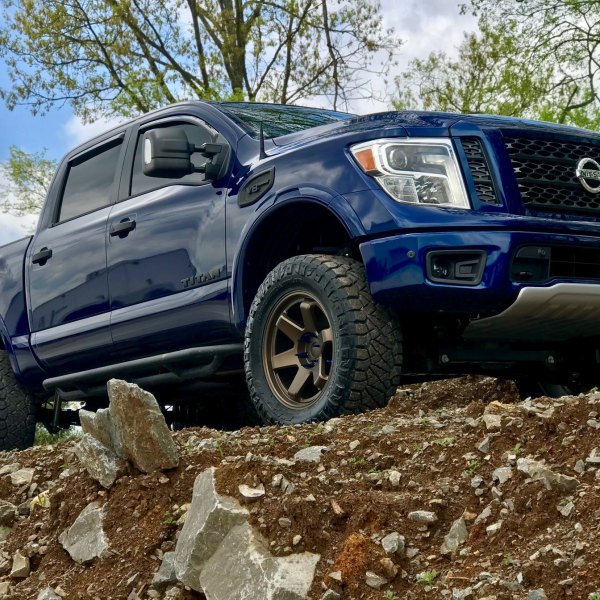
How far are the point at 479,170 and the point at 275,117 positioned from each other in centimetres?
193

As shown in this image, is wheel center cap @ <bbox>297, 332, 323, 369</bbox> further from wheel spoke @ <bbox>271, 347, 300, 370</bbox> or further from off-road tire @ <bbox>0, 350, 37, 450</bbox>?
off-road tire @ <bbox>0, 350, 37, 450</bbox>

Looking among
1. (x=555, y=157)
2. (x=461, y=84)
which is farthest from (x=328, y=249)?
(x=461, y=84)

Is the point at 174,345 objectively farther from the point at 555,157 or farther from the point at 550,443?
the point at 550,443

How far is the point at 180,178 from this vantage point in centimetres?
669

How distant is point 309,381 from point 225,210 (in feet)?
3.65

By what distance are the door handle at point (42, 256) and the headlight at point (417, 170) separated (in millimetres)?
3038

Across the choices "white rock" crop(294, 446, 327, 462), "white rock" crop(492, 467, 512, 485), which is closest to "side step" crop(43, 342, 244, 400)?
"white rock" crop(294, 446, 327, 462)

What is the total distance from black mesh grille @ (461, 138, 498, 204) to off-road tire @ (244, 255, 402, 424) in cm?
67

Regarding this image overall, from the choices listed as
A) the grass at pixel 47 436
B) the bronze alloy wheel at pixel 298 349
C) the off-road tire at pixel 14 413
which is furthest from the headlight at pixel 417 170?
the grass at pixel 47 436

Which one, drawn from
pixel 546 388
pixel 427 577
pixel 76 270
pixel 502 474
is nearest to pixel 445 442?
pixel 502 474

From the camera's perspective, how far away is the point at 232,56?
2061 cm

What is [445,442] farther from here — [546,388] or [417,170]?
[546,388]

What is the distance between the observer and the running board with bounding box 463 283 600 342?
5215 mm

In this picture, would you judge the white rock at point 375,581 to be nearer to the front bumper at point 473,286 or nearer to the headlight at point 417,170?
the front bumper at point 473,286
